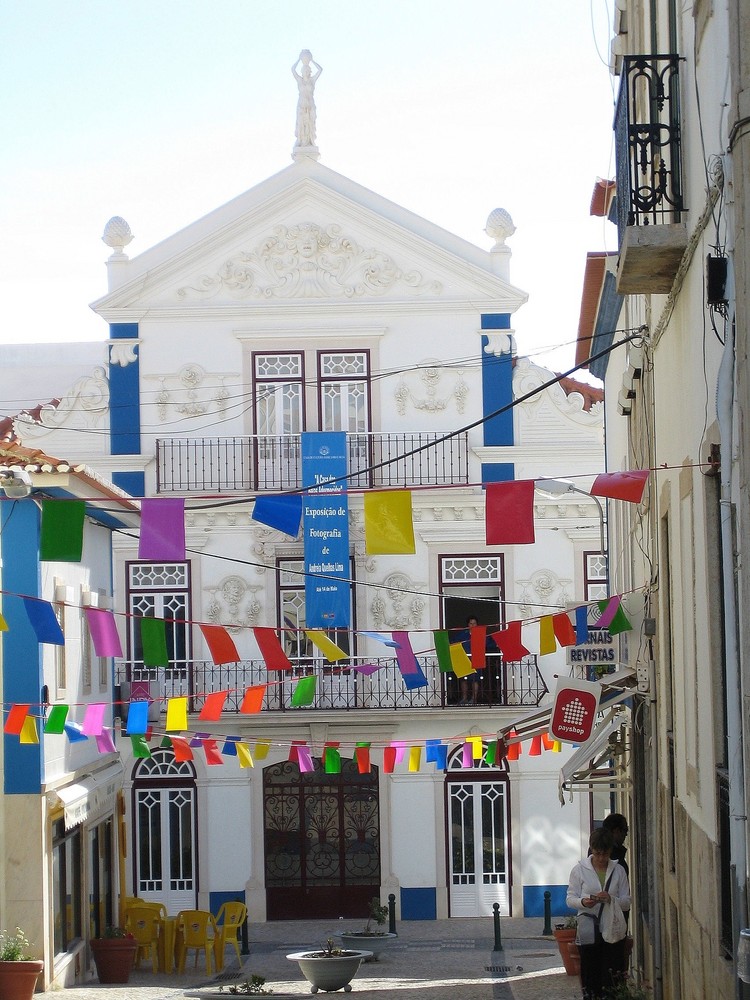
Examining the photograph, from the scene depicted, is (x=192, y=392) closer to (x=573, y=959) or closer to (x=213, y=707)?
(x=213, y=707)

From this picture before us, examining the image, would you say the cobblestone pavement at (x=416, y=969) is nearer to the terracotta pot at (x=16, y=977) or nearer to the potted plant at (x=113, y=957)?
the potted plant at (x=113, y=957)

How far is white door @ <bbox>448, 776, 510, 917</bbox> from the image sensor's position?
24891 mm

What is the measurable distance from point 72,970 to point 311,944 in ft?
17.9

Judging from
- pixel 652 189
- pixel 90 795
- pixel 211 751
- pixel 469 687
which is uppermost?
pixel 652 189

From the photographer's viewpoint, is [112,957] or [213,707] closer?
[213,707]

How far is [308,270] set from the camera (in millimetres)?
25547

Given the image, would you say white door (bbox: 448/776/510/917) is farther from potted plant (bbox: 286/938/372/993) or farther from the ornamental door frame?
potted plant (bbox: 286/938/372/993)

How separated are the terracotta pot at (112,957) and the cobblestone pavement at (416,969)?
0.61 feet

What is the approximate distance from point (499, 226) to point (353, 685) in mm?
7907

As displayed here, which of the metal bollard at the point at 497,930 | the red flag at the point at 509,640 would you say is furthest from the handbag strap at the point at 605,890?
the metal bollard at the point at 497,930

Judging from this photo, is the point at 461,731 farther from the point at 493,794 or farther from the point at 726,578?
the point at 726,578

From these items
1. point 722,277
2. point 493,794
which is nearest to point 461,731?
point 493,794

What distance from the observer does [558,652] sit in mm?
25266

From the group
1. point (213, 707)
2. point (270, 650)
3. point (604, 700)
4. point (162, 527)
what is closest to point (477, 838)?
point (213, 707)
